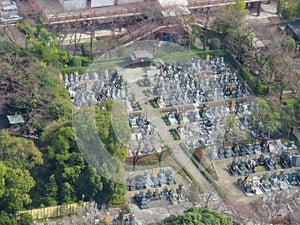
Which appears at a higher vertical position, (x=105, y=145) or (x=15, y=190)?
(x=105, y=145)

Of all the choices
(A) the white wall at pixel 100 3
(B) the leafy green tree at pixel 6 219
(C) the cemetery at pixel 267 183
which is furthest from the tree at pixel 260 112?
(B) the leafy green tree at pixel 6 219

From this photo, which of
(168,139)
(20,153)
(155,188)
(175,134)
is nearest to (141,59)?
(175,134)

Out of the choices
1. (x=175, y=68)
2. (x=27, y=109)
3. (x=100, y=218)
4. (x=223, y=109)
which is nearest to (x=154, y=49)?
(x=175, y=68)

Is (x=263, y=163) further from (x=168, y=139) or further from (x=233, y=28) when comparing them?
(x=233, y=28)

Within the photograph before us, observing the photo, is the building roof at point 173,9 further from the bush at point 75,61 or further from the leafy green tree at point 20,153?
the leafy green tree at point 20,153

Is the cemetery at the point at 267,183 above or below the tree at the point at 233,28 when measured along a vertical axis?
below

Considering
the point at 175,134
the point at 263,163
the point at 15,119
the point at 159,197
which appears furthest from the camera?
the point at 175,134
